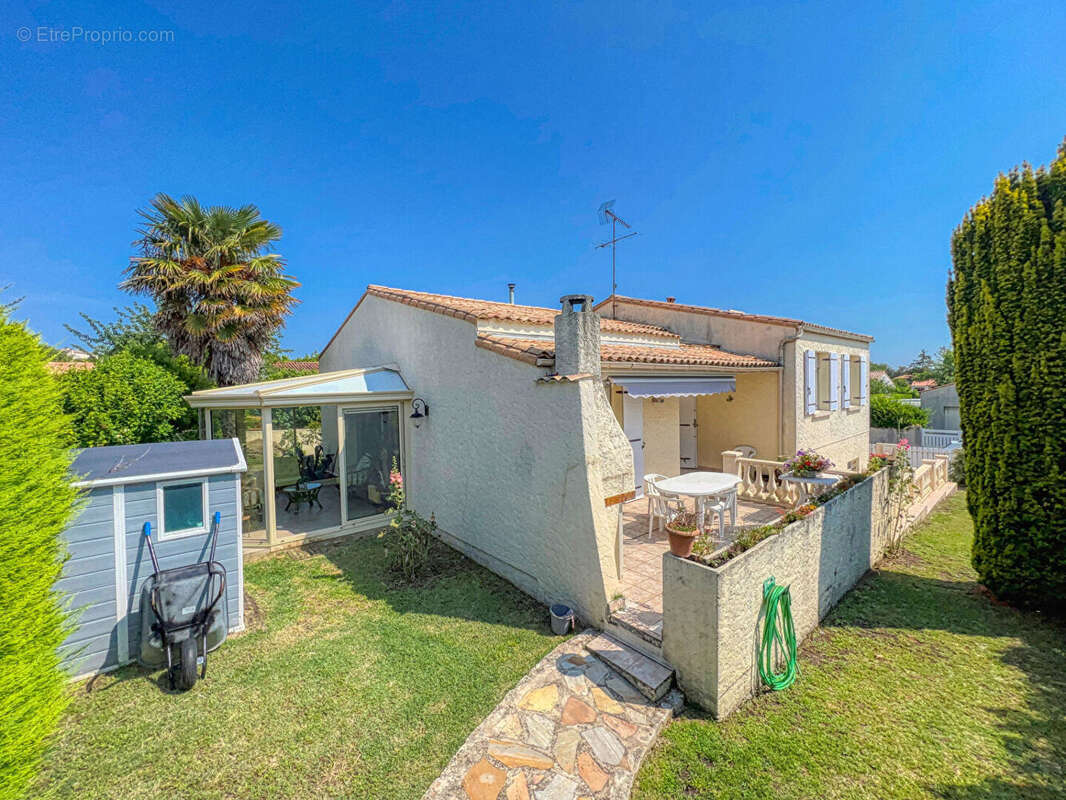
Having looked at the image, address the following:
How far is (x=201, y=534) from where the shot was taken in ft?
31.6

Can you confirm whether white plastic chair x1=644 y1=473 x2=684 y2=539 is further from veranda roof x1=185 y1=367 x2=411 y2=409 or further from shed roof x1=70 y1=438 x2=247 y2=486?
shed roof x1=70 y1=438 x2=247 y2=486

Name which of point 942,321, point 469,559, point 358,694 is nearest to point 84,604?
point 358,694

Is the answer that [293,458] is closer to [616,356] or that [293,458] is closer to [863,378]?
[616,356]

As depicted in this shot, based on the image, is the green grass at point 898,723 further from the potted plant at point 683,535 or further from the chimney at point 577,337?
the chimney at point 577,337

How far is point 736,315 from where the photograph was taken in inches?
846

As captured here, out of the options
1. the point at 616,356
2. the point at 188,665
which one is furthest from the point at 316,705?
the point at 616,356

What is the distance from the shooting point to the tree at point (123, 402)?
1684cm

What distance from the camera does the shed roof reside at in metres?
8.71

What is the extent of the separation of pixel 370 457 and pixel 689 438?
54.0ft

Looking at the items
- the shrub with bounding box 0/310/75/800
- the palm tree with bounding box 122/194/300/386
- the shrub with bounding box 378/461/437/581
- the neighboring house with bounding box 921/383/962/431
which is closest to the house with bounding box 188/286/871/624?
the shrub with bounding box 378/461/437/581

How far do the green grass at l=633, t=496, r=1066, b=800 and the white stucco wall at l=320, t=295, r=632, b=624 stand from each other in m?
3.37

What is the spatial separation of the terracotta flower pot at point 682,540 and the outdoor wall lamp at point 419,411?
10.6 m

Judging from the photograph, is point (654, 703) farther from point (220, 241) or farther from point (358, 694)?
point (220, 241)

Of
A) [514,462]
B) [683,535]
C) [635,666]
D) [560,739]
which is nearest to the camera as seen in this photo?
[560,739]
